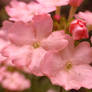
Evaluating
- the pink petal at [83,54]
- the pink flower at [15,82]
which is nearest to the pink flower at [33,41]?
the pink petal at [83,54]

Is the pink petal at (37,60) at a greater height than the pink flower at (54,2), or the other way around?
the pink flower at (54,2)

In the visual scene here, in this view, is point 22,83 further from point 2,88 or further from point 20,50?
point 20,50

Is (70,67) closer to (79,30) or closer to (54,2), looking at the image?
(79,30)

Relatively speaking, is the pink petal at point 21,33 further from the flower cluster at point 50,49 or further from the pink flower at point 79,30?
the pink flower at point 79,30

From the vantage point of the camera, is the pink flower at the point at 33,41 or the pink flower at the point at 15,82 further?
the pink flower at the point at 15,82

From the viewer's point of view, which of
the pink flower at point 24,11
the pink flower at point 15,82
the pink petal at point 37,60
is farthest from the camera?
the pink flower at point 15,82

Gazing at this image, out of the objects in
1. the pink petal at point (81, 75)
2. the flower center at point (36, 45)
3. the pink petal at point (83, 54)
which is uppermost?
the flower center at point (36, 45)

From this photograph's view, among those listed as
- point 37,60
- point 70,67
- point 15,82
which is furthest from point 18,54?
point 15,82

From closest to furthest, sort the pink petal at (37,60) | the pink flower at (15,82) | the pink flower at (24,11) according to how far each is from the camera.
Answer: the pink petal at (37,60)
the pink flower at (24,11)
the pink flower at (15,82)

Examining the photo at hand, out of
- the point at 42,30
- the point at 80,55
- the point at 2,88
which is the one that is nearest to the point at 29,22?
the point at 42,30
